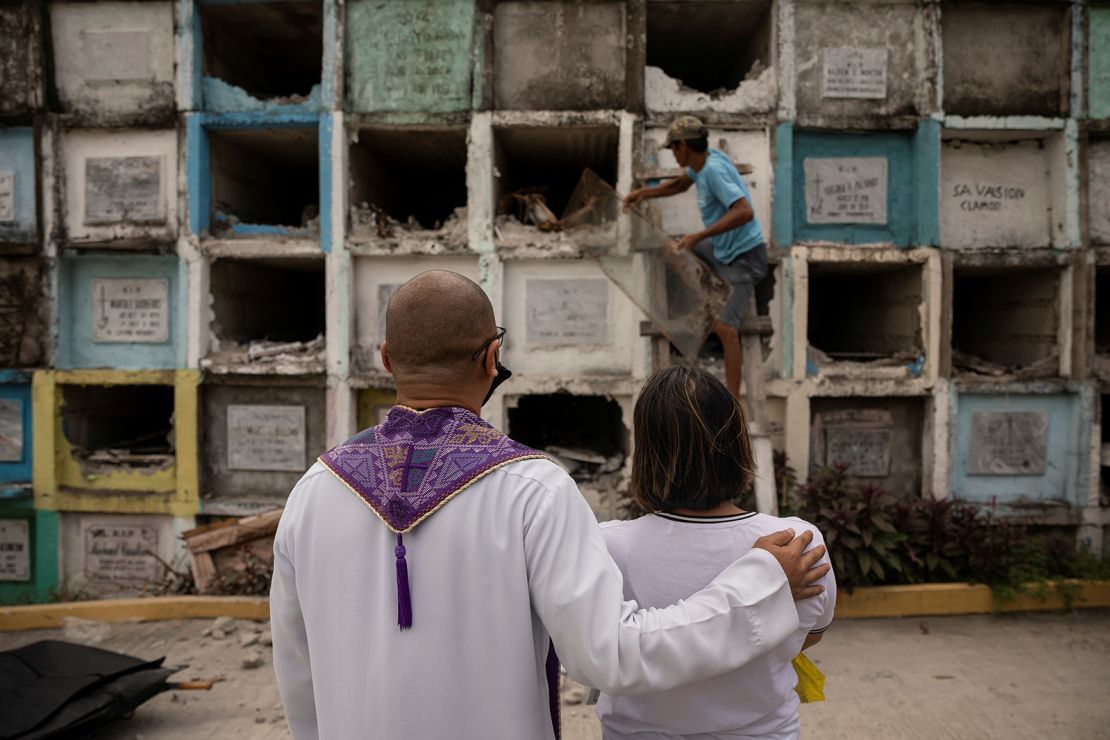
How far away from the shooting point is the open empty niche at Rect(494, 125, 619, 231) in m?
5.46

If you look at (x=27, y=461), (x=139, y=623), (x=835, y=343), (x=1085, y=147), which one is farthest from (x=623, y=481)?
(x=27, y=461)

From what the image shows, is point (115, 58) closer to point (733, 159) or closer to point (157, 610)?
point (157, 610)

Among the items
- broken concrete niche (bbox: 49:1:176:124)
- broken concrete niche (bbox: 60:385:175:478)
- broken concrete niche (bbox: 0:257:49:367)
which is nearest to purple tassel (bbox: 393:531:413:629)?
broken concrete niche (bbox: 60:385:175:478)

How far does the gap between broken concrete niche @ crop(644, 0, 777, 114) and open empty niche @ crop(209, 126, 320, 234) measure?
277cm

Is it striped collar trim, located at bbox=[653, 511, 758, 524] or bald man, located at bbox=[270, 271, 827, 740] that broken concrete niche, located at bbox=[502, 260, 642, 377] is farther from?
bald man, located at bbox=[270, 271, 827, 740]

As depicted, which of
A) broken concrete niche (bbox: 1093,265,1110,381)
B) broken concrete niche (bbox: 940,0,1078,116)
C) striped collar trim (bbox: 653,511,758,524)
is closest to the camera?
striped collar trim (bbox: 653,511,758,524)

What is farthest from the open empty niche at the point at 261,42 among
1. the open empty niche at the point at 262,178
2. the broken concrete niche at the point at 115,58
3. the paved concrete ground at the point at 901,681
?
the paved concrete ground at the point at 901,681

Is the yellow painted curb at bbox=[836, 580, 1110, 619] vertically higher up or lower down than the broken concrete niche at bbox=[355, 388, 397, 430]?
lower down

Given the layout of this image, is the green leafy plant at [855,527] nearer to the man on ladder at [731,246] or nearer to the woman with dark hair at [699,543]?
the man on ladder at [731,246]

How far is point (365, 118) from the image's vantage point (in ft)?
17.5

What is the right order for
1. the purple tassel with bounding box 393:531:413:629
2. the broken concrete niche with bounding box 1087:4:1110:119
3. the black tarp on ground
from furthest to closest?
the broken concrete niche with bounding box 1087:4:1110:119, the black tarp on ground, the purple tassel with bounding box 393:531:413:629

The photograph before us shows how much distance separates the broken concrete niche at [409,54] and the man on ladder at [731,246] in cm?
196

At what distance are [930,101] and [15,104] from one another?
692cm

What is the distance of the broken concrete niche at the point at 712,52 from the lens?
528 cm
